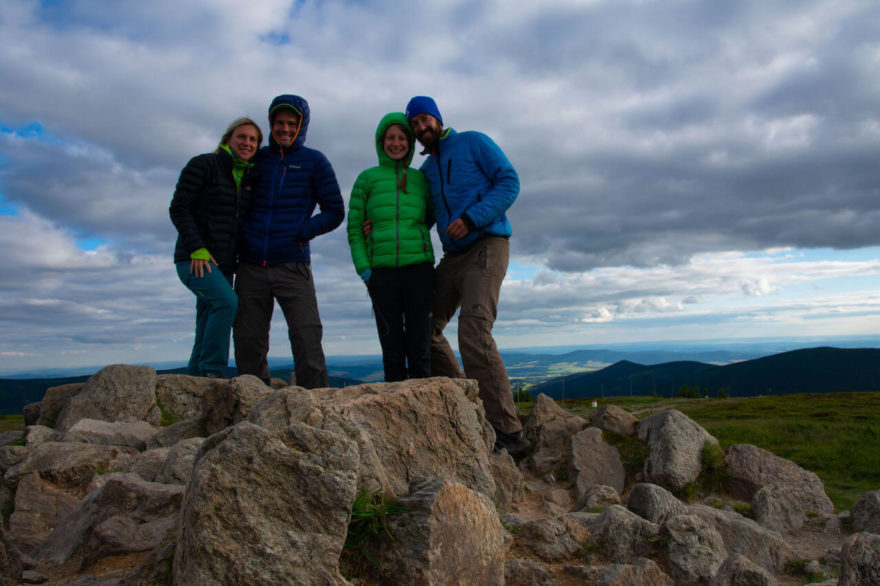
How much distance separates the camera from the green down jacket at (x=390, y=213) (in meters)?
10.5

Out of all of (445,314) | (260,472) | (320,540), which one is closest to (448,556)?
(320,540)

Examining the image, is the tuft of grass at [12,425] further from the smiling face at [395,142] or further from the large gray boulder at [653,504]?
the large gray boulder at [653,504]

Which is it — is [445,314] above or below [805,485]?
above

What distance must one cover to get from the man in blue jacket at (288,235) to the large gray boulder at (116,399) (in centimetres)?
248

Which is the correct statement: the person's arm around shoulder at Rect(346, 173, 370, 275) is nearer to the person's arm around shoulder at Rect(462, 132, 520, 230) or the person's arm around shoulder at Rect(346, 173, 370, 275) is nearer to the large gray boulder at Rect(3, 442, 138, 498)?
the person's arm around shoulder at Rect(462, 132, 520, 230)

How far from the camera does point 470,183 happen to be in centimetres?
1075

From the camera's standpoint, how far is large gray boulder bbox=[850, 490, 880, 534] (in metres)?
8.67

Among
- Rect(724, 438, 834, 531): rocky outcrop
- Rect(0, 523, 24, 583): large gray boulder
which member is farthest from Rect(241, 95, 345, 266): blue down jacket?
Rect(724, 438, 834, 531): rocky outcrop

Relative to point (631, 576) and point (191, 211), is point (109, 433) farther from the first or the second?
point (631, 576)

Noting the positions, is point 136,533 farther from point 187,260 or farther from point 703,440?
point 703,440

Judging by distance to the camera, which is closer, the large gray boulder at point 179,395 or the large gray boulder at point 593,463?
the large gray boulder at point 593,463

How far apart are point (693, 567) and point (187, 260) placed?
33.2ft

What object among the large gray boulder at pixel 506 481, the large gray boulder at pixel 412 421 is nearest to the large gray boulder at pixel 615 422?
the large gray boulder at pixel 506 481

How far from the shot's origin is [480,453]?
25.8 feet
